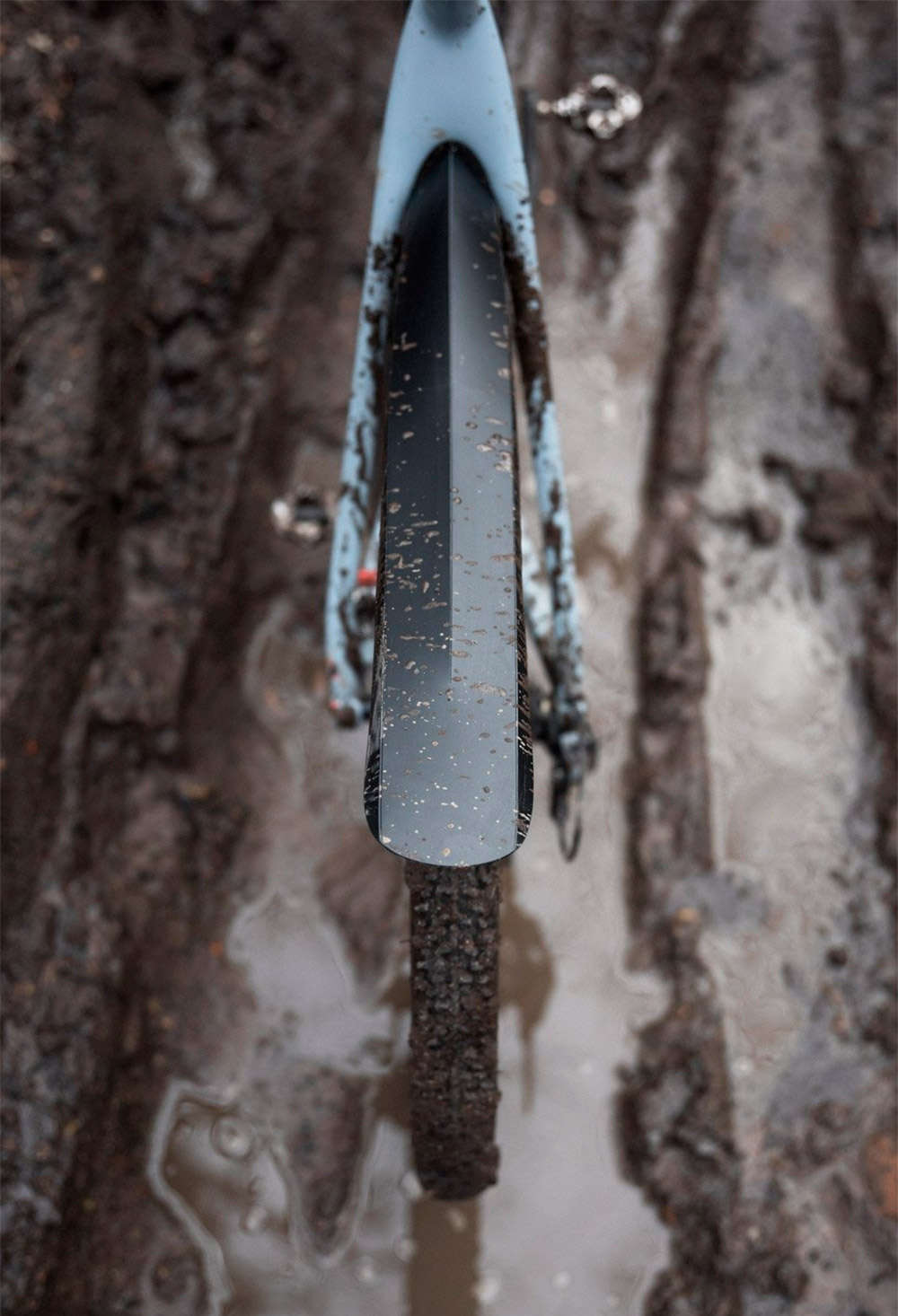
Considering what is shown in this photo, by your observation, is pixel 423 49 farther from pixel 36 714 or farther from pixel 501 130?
pixel 36 714

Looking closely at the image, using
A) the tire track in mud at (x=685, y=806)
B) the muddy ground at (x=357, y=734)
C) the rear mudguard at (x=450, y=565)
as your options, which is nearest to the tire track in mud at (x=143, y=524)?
the muddy ground at (x=357, y=734)

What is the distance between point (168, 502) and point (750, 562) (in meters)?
1.54

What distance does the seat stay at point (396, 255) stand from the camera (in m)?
1.78

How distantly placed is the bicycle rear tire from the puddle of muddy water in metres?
0.38

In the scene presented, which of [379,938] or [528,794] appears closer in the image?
[528,794]

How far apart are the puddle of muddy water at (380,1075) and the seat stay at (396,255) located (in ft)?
2.37

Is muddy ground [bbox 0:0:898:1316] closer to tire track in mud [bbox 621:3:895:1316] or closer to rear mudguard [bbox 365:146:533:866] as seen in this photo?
tire track in mud [bbox 621:3:895:1316]

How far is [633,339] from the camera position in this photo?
10.2 feet

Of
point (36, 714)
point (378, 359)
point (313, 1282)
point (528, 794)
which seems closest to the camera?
point (528, 794)

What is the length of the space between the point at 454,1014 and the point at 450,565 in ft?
2.31

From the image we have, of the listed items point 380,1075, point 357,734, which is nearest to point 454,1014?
point 380,1075

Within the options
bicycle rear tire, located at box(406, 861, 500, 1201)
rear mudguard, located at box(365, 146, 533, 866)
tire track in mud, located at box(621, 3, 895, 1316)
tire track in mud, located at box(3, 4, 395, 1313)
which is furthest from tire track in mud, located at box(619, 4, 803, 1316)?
rear mudguard, located at box(365, 146, 533, 866)

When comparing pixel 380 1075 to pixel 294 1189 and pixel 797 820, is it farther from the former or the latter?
pixel 797 820

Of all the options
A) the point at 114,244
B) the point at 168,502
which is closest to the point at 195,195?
the point at 114,244
